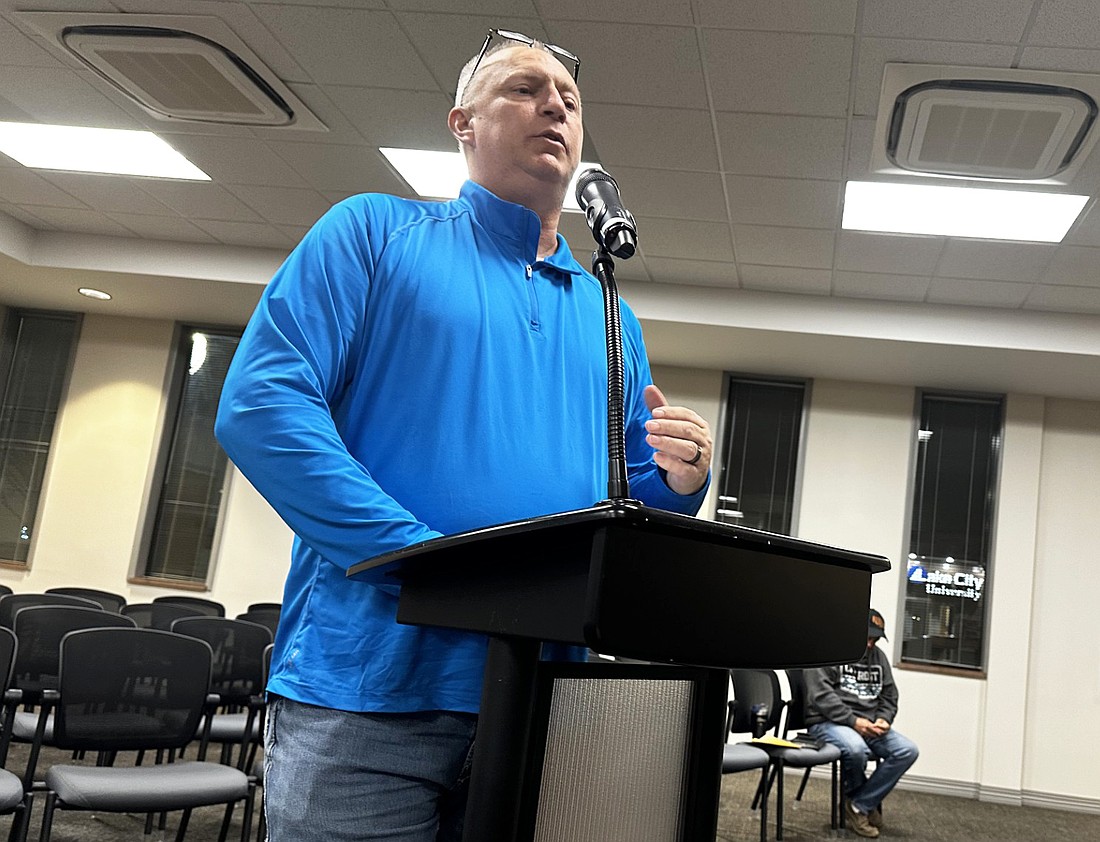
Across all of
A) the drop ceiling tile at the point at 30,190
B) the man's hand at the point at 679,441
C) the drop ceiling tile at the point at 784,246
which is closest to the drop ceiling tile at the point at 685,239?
the drop ceiling tile at the point at 784,246

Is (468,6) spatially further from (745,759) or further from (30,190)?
(30,190)

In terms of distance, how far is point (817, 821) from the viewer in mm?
6090

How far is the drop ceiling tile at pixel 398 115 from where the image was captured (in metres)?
4.99

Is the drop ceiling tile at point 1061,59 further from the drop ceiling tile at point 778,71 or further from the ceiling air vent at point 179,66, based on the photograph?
the ceiling air vent at point 179,66

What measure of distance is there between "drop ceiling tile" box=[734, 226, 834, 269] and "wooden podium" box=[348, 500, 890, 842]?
5406 mm

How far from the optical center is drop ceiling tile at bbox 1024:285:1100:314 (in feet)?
21.4

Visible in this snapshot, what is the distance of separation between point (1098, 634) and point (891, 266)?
3.49 meters

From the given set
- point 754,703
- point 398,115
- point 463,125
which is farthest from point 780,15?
point 754,703

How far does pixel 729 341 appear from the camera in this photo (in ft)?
25.4

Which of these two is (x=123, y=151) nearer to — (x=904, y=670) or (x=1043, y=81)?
(x=1043, y=81)

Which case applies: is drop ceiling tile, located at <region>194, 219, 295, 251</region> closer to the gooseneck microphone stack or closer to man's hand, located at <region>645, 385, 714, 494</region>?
the gooseneck microphone stack

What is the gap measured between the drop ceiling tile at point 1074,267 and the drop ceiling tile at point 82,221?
6.14 meters

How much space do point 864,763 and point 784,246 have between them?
9.81 ft

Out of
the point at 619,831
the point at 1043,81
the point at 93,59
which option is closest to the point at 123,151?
the point at 93,59
